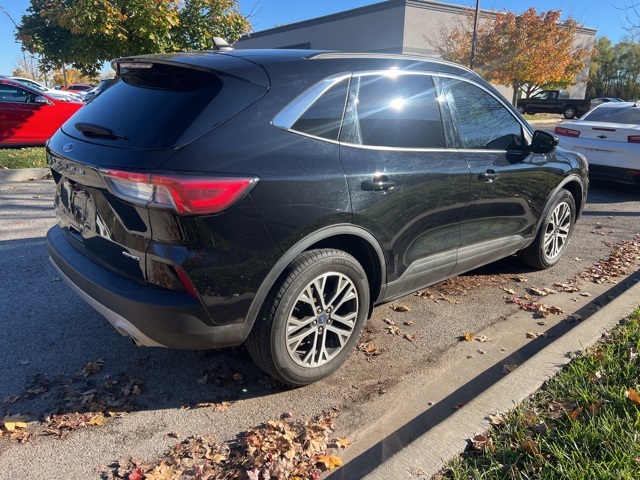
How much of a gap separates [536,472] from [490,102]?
9.23ft

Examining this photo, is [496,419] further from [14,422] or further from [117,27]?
[117,27]

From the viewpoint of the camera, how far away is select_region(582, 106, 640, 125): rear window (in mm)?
8797

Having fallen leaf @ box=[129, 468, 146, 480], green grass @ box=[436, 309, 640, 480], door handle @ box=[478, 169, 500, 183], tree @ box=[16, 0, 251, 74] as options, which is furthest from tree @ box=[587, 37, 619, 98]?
fallen leaf @ box=[129, 468, 146, 480]

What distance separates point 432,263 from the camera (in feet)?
11.8

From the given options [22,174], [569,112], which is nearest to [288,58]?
[22,174]

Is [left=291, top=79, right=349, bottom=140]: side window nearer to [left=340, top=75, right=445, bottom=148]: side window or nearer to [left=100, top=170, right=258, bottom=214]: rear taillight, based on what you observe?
[left=340, top=75, right=445, bottom=148]: side window

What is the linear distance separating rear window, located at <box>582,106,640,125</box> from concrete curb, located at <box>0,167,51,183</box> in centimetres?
→ 972

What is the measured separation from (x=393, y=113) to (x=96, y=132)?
69.3 inches

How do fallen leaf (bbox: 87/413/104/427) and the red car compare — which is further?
the red car

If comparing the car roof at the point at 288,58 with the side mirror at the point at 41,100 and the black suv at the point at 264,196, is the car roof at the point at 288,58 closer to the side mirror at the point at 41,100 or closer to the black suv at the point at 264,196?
the black suv at the point at 264,196

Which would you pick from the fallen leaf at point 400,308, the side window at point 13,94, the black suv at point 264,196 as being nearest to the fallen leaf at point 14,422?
the black suv at point 264,196

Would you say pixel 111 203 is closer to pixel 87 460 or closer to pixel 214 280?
pixel 214 280

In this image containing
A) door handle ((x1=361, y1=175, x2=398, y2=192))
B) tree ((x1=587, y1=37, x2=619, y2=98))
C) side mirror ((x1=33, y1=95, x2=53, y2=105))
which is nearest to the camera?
door handle ((x1=361, y1=175, x2=398, y2=192))

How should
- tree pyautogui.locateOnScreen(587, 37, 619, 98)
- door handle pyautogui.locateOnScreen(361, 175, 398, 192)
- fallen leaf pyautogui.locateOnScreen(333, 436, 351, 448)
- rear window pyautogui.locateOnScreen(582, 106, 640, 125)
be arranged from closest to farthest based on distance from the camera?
fallen leaf pyautogui.locateOnScreen(333, 436, 351, 448) → door handle pyautogui.locateOnScreen(361, 175, 398, 192) → rear window pyautogui.locateOnScreen(582, 106, 640, 125) → tree pyautogui.locateOnScreen(587, 37, 619, 98)
